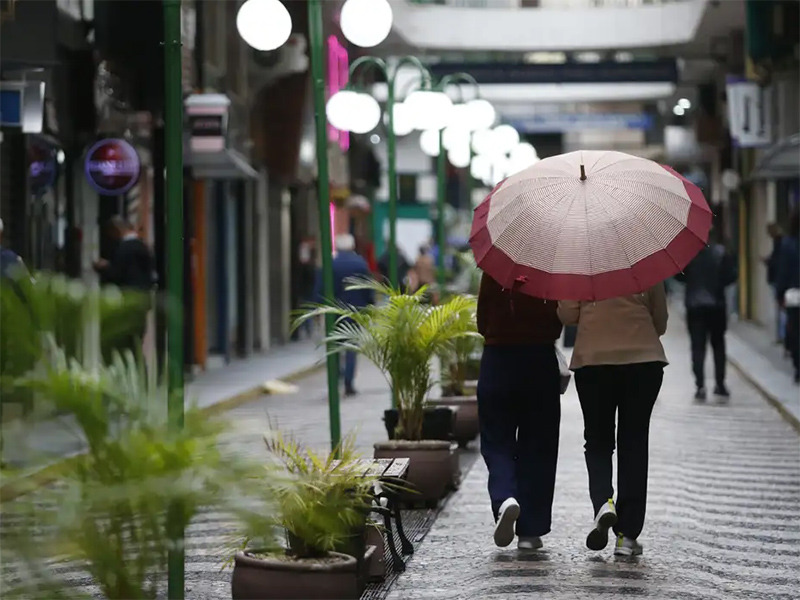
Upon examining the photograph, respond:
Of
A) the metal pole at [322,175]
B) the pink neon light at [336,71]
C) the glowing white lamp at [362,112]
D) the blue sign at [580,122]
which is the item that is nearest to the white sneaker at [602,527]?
the metal pole at [322,175]

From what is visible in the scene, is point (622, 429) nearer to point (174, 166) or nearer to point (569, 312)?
point (569, 312)

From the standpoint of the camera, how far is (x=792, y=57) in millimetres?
28312

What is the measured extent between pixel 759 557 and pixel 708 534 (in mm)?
807

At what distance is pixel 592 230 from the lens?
8164mm

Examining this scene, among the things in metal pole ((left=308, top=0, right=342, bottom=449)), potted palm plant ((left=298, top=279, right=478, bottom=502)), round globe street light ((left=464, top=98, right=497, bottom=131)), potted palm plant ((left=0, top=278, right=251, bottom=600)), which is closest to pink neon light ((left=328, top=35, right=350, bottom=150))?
round globe street light ((left=464, top=98, right=497, bottom=131))

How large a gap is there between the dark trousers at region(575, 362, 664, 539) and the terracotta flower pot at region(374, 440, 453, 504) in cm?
210

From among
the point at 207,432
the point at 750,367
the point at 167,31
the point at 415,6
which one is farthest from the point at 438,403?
the point at 415,6

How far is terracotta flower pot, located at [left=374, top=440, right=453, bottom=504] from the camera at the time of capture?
422 inches

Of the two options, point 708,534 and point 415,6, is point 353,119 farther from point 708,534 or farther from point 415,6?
point 415,6

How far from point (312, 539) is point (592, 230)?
245 cm

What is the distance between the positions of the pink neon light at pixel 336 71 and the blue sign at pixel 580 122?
1121 cm

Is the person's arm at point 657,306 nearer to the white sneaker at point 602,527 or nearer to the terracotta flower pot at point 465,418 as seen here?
the white sneaker at point 602,527

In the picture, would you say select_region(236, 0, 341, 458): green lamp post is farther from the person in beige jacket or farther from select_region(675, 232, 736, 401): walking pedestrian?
select_region(675, 232, 736, 401): walking pedestrian

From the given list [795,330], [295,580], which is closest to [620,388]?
[295,580]
